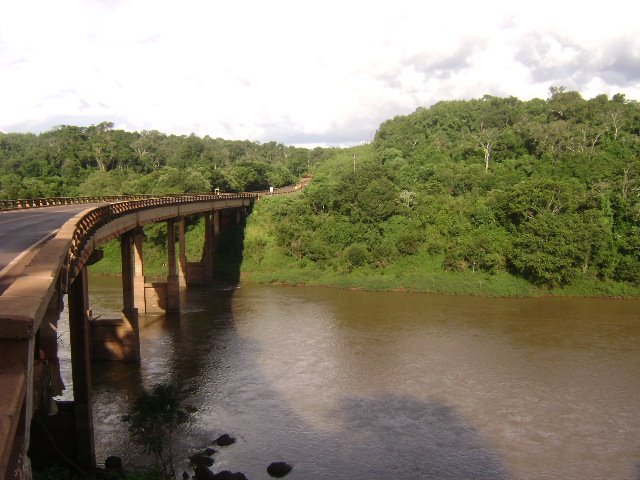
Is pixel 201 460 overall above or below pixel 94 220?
below

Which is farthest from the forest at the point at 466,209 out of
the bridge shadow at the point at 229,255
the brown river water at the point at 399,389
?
the brown river water at the point at 399,389

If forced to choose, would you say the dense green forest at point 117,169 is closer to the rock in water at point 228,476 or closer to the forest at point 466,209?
the forest at point 466,209

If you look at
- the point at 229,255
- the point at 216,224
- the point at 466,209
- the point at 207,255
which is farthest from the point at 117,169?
the point at 466,209

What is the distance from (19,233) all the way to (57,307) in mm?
9178

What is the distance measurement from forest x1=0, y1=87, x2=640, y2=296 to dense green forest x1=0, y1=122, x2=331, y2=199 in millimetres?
395

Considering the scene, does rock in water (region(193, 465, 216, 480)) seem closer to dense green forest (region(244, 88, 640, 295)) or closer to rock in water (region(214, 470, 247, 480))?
rock in water (region(214, 470, 247, 480))

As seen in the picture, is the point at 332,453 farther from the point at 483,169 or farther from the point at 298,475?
the point at 483,169

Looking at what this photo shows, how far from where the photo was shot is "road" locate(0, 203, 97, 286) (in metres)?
14.5

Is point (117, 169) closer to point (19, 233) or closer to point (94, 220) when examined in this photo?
point (94, 220)

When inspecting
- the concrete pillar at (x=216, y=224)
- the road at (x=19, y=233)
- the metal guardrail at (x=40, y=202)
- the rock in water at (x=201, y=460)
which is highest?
the metal guardrail at (x=40, y=202)

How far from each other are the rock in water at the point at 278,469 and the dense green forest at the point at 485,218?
111 feet

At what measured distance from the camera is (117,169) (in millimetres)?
88062

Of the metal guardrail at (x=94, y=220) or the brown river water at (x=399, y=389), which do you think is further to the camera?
the brown river water at (x=399, y=389)

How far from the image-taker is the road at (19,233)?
14.5 metres
